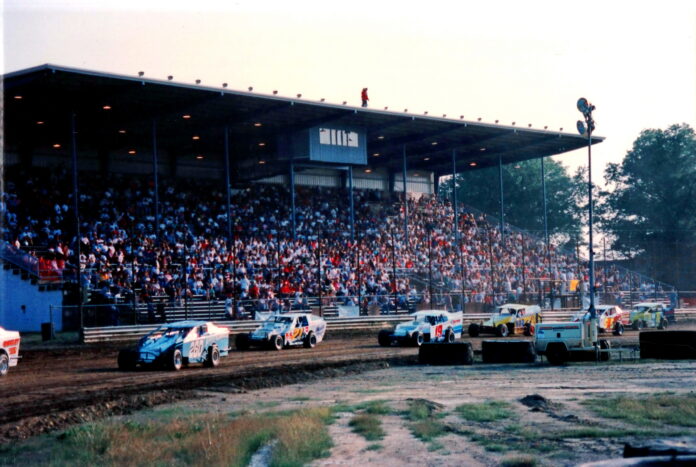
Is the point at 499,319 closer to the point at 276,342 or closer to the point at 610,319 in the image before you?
the point at 610,319

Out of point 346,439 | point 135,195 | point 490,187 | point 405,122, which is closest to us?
point 346,439

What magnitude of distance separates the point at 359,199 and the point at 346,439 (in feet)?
177

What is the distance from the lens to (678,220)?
95.8 m

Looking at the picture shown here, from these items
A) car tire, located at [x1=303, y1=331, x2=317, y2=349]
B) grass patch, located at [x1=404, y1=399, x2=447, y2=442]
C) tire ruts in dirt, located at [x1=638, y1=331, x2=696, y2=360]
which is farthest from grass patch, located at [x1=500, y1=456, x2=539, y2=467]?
car tire, located at [x1=303, y1=331, x2=317, y2=349]

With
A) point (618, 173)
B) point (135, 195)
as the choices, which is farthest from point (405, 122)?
point (618, 173)

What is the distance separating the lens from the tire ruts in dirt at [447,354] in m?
29.2

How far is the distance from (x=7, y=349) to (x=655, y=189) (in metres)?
85.9

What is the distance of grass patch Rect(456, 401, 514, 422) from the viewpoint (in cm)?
1673

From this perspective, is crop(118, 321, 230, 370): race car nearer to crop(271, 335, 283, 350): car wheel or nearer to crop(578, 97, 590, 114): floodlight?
crop(271, 335, 283, 350): car wheel

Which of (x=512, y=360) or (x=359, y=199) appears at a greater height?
(x=359, y=199)

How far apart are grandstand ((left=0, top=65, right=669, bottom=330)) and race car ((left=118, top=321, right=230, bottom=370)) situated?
9.84 metres

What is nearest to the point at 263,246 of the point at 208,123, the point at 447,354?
the point at 208,123

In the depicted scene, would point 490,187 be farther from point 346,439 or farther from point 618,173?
point 346,439

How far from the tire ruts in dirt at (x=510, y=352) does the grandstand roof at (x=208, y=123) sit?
879 inches
